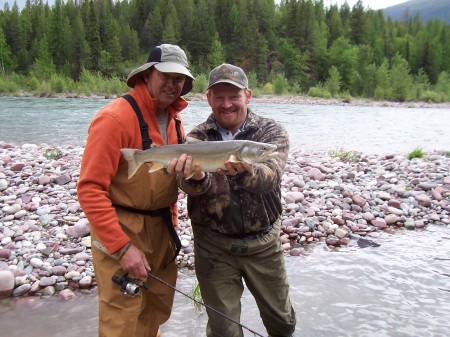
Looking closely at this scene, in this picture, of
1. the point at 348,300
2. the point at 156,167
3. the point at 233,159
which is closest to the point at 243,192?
the point at 233,159

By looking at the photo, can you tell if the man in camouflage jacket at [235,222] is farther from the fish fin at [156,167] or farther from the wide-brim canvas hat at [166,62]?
the wide-brim canvas hat at [166,62]

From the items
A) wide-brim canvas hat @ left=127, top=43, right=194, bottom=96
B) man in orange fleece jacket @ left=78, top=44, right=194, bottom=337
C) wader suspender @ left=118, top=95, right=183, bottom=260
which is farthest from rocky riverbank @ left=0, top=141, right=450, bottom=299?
wide-brim canvas hat @ left=127, top=43, right=194, bottom=96

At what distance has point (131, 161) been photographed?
9.22 feet

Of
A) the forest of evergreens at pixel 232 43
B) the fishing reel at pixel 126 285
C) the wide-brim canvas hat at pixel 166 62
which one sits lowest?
the fishing reel at pixel 126 285

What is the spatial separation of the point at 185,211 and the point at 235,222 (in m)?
4.01

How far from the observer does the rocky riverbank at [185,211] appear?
5.18 meters

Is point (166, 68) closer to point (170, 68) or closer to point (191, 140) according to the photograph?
point (170, 68)

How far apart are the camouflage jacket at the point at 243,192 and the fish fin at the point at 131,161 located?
360 millimetres

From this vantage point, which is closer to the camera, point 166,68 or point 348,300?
point 166,68

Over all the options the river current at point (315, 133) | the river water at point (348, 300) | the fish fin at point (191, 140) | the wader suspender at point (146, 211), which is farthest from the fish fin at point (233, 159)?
the river current at point (315, 133)

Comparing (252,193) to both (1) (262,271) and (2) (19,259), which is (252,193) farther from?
(2) (19,259)

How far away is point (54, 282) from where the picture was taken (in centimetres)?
497

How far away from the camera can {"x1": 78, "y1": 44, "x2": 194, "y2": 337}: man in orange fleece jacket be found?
108 inches

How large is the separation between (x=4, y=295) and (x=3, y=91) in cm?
5127
